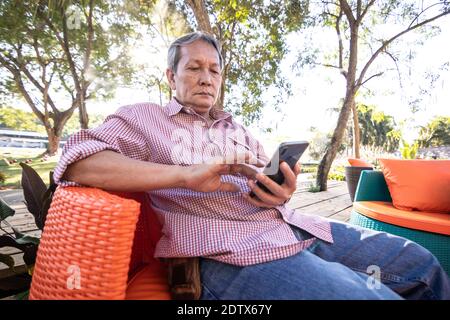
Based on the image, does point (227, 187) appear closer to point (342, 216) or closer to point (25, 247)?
point (25, 247)

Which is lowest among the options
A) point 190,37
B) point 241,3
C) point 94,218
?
point 94,218

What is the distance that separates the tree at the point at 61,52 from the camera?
5.75m

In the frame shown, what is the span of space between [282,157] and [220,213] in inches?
14.0

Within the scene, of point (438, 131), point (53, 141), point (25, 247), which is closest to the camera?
point (25, 247)

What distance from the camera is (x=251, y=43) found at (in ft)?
19.9

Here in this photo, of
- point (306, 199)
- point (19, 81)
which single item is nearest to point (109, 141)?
point (306, 199)

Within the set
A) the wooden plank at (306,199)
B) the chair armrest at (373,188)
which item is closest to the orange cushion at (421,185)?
the chair armrest at (373,188)

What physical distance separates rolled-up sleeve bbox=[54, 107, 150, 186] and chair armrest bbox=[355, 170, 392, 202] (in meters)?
2.35

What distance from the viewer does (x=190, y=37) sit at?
147 cm

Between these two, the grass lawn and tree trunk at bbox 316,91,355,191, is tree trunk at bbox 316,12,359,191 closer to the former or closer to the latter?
tree trunk at bbox 316,91,355,191
